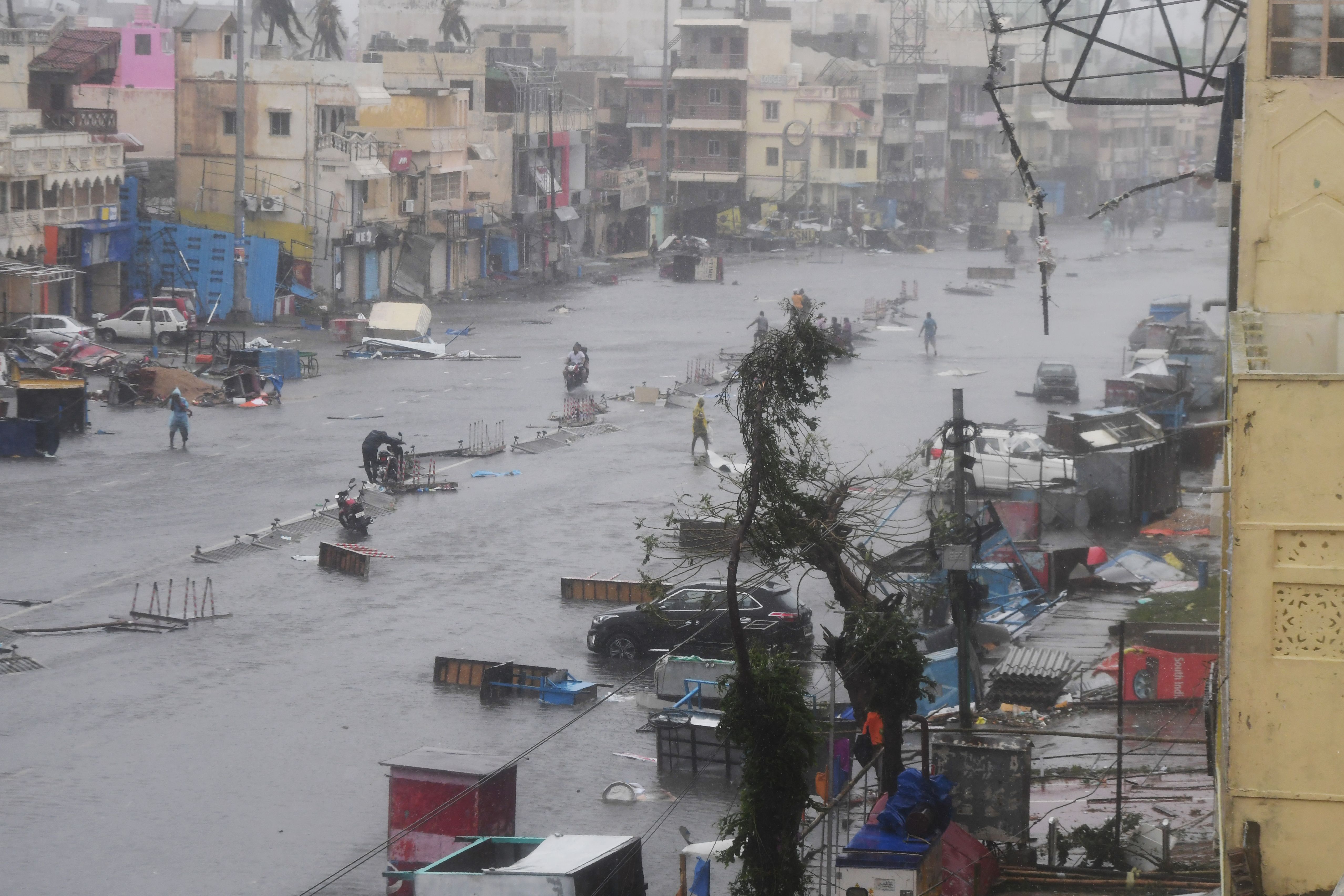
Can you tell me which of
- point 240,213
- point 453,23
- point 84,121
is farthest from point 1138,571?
point 453,23

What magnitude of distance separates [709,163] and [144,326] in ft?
144

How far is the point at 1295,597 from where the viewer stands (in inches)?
306

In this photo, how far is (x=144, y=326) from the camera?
42000mm

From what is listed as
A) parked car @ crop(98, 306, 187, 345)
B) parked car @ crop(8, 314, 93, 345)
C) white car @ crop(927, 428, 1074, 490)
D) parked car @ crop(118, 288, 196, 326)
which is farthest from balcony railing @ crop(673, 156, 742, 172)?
white car @ crop(927, 428, 1074, 490)

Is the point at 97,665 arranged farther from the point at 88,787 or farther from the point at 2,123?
the point at 2,123

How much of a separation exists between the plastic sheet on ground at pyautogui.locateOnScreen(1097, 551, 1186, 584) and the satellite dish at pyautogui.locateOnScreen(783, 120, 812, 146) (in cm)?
6166

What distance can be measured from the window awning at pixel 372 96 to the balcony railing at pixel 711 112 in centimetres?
2830

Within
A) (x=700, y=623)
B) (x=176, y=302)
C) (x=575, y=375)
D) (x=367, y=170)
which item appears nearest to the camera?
(x=700, y=623)

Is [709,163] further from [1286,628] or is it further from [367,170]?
[1286,628]

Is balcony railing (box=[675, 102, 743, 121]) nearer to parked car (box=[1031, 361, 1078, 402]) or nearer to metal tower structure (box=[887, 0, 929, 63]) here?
metal tower structure (box=[887, 0, 929, 63])

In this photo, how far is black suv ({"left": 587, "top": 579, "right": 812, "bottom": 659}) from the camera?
19.3 m

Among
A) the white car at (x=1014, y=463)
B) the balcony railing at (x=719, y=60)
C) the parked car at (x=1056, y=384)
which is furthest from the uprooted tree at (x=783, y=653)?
the balcony railing at (x=719, y=60)

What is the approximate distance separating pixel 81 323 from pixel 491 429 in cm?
1649

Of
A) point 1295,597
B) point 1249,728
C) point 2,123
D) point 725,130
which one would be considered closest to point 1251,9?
point 1295,597
